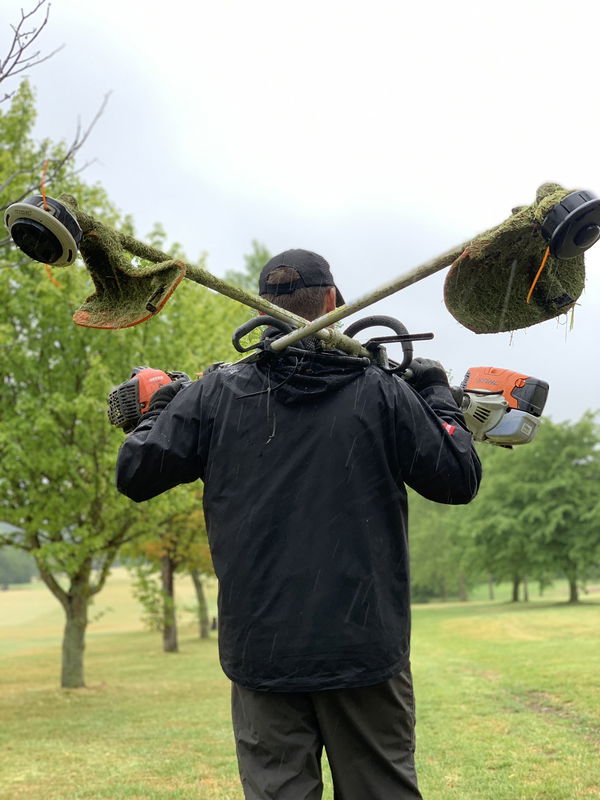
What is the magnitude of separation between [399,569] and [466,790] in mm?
4530

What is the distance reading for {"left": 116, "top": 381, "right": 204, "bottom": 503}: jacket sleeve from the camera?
2.43 metres

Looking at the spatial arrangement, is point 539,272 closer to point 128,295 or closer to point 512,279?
point 512,279

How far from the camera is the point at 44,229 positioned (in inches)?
91.7

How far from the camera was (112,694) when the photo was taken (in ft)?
54.9

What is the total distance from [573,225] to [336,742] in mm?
1652

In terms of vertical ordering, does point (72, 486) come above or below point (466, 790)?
above

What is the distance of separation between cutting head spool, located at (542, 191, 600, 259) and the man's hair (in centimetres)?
75

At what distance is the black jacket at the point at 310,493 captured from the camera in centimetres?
225

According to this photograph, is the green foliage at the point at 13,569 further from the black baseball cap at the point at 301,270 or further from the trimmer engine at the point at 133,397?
the black baseball cap at the point at 301,270

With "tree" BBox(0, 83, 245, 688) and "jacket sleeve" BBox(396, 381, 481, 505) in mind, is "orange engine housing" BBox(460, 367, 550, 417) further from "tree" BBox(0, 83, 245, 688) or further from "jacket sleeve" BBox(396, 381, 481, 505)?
"tree" BBox(0, 83, 245, 688)

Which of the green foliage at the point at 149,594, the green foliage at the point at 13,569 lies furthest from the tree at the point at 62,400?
the green foliage at the point at 13,569

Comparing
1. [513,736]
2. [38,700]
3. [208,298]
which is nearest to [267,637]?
[513,736]

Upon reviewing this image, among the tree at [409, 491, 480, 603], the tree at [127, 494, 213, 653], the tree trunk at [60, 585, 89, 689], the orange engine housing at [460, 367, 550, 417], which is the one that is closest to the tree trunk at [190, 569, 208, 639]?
the tree at [127, 494, 213, 653]

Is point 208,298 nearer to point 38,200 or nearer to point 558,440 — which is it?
point 38,200
